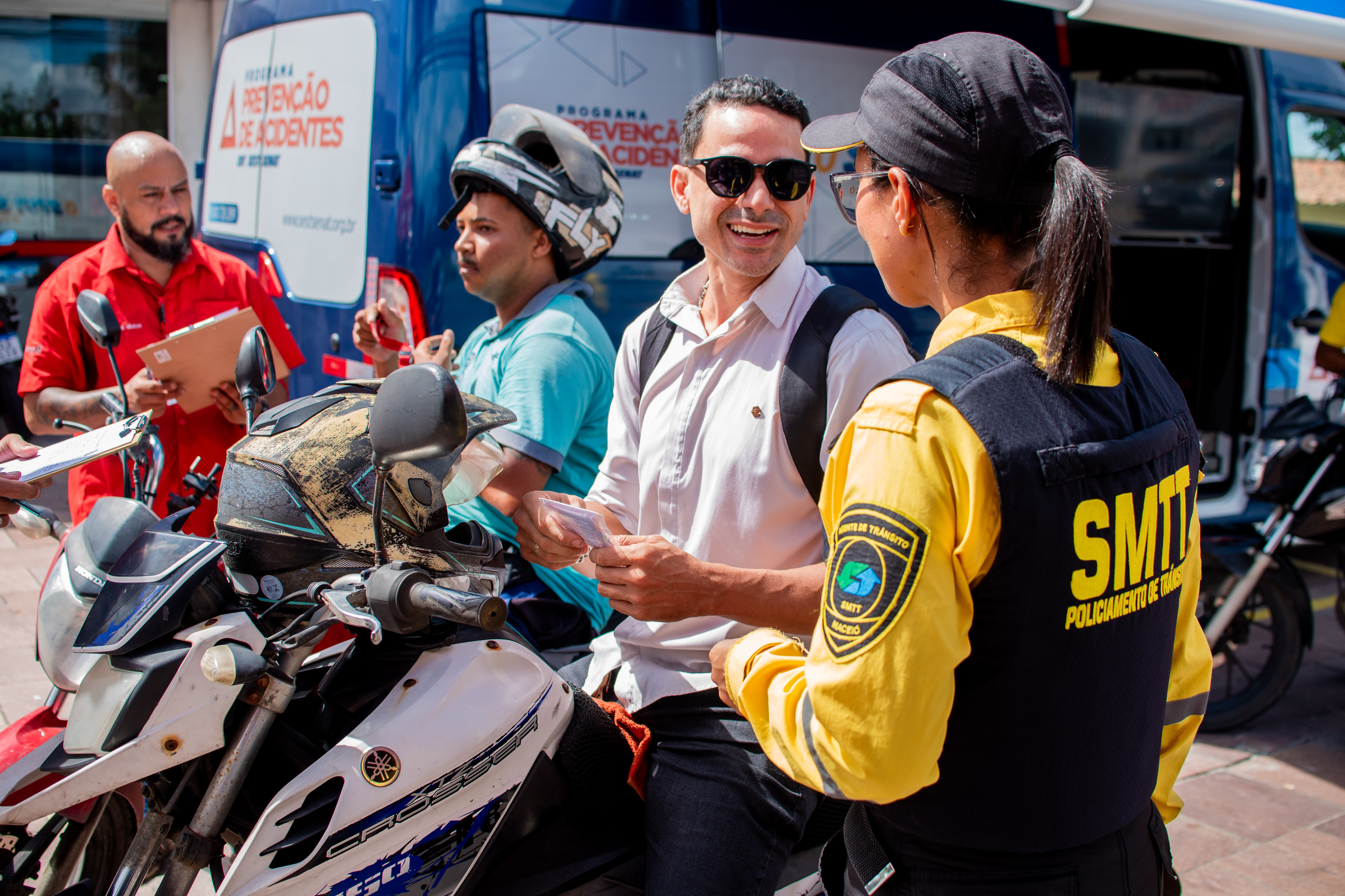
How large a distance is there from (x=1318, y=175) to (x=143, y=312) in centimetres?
566

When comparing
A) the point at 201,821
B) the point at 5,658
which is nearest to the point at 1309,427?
the point at 201,821

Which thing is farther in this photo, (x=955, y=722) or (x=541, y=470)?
(x=541, y=470)

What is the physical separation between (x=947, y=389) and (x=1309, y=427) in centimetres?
357

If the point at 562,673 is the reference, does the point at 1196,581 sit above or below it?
above

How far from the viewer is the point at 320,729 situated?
1637mm

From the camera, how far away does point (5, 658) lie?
398 centimetres

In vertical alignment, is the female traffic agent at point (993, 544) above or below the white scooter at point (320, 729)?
above

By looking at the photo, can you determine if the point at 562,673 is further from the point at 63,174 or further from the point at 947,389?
the point at 63,174

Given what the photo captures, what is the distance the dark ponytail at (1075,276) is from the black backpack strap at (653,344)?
41.5 inches

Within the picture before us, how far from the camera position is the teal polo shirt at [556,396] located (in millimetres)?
2254

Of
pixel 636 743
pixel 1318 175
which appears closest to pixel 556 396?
pixel 636 743

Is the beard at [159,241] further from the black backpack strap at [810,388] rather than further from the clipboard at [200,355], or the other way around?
the black backpack strap at [810,388]

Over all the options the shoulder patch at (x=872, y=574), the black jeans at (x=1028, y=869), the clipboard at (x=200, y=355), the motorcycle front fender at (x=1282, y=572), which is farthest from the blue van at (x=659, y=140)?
the black jeans at (x=1028, y=869)

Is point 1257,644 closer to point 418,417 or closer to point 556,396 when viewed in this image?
point 556,396
